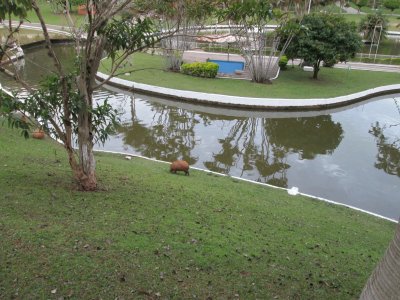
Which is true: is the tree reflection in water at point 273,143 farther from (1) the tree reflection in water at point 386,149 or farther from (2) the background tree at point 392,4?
(2) the background tree at point 392,4

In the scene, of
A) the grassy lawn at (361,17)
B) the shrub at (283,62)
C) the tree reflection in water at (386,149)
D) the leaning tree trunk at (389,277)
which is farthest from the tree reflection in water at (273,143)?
the grassy lawn at (361,17)

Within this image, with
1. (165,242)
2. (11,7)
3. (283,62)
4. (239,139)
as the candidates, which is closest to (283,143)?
(239,139)

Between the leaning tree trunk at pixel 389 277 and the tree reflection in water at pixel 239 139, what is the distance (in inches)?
324

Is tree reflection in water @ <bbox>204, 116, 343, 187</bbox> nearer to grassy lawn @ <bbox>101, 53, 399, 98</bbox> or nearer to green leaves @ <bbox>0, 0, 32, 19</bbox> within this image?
grassy lawn @ <bbox>101, 53, 399, 98</bbox>

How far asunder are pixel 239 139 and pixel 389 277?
12094mm

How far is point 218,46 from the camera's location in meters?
33.8

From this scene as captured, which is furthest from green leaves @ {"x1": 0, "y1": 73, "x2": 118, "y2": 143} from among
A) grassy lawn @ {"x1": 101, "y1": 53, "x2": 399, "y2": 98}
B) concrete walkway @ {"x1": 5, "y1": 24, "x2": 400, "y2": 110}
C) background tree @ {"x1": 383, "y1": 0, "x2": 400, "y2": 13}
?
background tree @ {"x1": 383, "y1": 0, "x2": 400, "y2": 13}

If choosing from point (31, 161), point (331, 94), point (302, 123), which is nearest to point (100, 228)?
point (31, 161)

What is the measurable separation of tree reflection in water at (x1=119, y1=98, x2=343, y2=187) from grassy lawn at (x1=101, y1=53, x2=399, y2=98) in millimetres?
2658

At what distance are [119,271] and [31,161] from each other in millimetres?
5138

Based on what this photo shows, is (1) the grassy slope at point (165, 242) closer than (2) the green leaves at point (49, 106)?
Yes

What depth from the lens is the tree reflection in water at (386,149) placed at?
13.5m

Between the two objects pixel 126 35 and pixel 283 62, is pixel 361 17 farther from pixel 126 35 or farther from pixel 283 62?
pixel 126 35

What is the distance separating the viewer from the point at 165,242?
18.4ft
